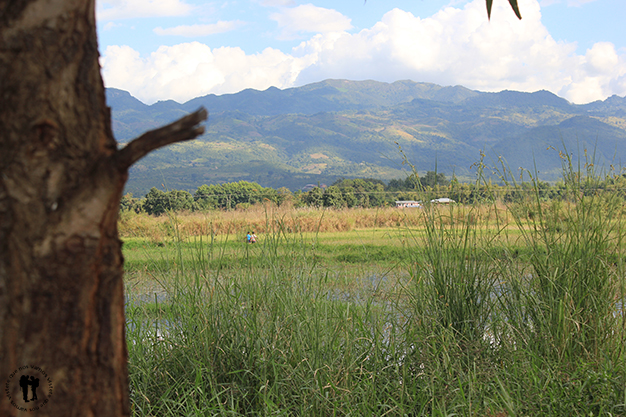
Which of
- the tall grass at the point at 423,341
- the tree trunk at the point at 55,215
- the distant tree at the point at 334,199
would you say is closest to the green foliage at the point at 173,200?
the tall grass at the point at 423,341

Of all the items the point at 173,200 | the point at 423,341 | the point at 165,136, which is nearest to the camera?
the point at 165,136

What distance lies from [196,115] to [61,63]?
1.10 feet

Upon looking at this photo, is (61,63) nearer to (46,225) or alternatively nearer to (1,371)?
(46,225)

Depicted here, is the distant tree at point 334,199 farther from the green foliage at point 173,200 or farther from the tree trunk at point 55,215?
the tree trunk at point 55,215

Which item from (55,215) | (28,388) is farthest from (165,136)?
(28,388)

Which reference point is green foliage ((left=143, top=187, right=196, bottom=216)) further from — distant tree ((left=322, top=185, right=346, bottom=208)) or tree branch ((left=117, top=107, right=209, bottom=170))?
distant tree ((left=322, top=185, right=346, bottom=208))

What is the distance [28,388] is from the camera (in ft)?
2.72

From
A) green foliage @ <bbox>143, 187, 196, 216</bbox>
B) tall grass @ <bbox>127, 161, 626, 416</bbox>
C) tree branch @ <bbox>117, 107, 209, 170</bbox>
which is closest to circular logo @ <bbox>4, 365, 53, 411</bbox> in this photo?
tree branch @ <bbox>117, 107, 209, 170</bbox>

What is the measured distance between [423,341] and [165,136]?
211cm

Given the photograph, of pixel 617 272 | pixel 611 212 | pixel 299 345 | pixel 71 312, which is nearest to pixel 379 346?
pixel 299 345

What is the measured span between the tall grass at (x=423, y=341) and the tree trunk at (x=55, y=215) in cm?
136

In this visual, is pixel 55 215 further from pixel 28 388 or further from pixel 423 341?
pixel 423 341

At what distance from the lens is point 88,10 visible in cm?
94

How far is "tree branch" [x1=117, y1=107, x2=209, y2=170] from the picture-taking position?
0.81 meters
